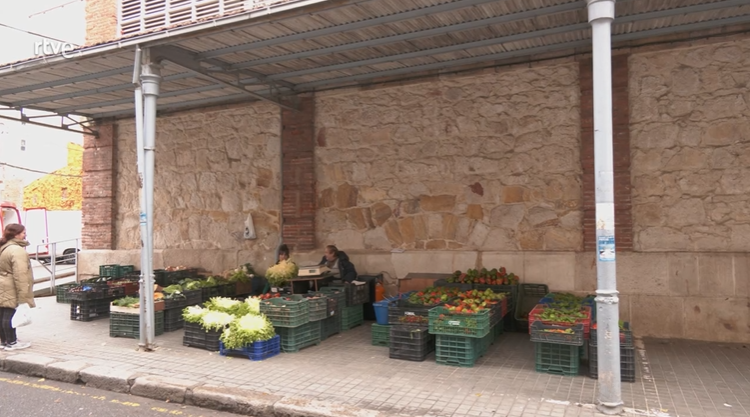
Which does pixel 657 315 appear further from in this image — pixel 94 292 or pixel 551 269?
pixel 94 292

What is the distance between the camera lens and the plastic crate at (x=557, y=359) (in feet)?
20.2

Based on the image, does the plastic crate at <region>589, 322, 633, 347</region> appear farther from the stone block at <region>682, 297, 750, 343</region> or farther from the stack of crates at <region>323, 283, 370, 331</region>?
the stack of crates at <region>323, 283, 370, 331</region>

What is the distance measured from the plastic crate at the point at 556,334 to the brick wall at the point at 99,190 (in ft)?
37.2

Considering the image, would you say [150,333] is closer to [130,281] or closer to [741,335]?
[130,281]

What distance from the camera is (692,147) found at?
804 centimetres

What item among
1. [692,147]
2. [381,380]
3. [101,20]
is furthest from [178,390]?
[101,20]

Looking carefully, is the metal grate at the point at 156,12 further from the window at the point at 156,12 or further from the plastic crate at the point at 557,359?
the plastic crate at the point at 557,359

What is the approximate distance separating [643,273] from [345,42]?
596cm

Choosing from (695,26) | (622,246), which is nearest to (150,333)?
(622,246)

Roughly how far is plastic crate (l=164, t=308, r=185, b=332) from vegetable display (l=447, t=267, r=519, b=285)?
4.74 m

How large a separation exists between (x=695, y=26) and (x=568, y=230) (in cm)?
358

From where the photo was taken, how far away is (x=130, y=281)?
36.4ft

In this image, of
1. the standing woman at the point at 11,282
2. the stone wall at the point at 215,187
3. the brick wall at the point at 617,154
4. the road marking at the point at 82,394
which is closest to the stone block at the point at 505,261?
the brick wall at the point at 617,154

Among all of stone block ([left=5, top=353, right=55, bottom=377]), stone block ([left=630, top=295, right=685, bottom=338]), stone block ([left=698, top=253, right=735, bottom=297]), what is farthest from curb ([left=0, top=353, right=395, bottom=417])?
stone block ([left=698, top=253, right=735, bottom=297])
